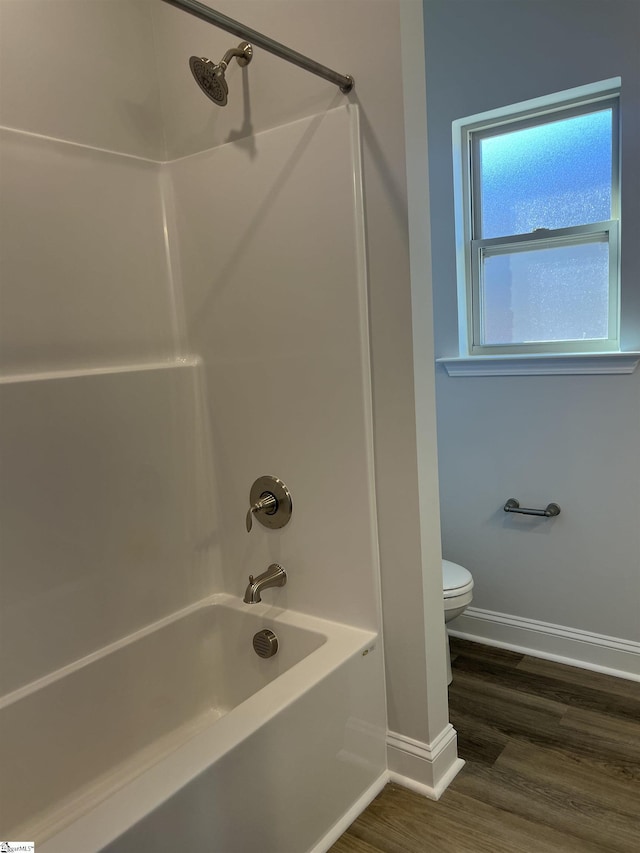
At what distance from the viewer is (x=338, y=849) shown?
1623 mm

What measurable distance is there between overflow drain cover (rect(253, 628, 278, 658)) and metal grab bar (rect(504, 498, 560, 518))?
1.09 metres

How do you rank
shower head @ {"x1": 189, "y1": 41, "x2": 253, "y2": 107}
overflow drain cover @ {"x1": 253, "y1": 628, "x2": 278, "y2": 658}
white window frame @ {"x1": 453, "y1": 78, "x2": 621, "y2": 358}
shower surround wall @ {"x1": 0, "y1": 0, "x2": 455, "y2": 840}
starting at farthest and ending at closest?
white window frame @ {"x1": 453, "y1": 78, "x2": 621, "y2": 358} → overflow drain cover @ {"x1": 253, "y1": 628, "x2": 278, "y2": 658} → shower surround wall @ {"x1": 0, "y1": 0, "x2": 455, "y2": 840} → shower head @ {"x1": 189, "y1": 41, "x2": 253, "y2": 107}

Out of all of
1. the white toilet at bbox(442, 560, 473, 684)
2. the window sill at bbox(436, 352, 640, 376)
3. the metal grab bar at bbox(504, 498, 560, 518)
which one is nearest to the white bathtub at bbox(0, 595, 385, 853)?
the white toilet at bbox(442, 560, 473, 684)

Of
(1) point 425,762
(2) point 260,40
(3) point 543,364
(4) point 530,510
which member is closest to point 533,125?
(3) point 543,364

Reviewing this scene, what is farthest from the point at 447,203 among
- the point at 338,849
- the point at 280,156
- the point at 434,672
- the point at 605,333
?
the point at 338,849

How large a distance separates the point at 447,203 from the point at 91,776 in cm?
229

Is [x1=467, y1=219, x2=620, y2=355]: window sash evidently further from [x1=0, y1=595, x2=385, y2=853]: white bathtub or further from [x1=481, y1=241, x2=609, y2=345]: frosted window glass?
[x1=0, y1=595, x2=385, y2=853]: white bathtub

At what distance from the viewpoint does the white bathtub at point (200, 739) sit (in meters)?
1.29

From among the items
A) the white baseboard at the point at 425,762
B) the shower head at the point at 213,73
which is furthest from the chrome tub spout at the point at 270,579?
the shower head at the point at 213,73

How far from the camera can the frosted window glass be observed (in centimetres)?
232

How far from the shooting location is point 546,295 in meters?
2.43

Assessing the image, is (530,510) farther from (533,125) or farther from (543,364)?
(533,125)

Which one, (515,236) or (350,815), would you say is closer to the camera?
(350,815)

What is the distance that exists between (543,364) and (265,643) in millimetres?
1371
